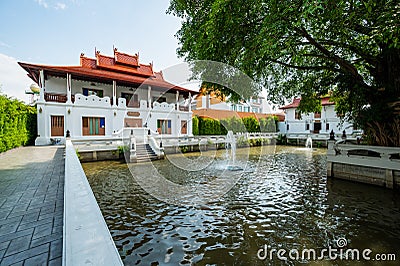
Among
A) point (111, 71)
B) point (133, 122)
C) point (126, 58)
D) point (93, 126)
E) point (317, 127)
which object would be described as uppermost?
point (126, 58)

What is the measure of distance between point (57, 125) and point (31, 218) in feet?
49.7

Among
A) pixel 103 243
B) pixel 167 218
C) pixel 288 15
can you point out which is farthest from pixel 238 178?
pixel 103 243

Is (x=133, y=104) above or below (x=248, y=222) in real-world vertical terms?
above

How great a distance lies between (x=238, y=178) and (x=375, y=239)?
495 cm

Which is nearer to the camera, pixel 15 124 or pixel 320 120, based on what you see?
pixel 15 124

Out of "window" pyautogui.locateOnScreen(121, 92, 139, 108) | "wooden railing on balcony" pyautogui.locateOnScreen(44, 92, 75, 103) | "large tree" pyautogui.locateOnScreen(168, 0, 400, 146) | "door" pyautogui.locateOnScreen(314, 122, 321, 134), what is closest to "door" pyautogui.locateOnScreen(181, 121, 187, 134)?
"window" pyautogui.locateOnScreen(121, 92, 139, 108)

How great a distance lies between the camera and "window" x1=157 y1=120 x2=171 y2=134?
21.4 metres

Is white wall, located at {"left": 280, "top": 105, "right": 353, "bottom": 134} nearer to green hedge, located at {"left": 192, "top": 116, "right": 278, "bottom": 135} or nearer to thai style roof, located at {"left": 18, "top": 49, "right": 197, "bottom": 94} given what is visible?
green hedge, located at {"left": 192, "top": 116, "right": 278, "bottom": 135}

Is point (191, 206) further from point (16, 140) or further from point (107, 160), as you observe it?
point (16, 140)

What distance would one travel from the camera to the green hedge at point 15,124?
1072 centimetres

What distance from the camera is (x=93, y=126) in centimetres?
1759

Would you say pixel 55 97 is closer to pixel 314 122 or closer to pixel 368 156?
pixel 368 156

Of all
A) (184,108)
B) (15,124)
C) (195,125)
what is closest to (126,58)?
(184,108)

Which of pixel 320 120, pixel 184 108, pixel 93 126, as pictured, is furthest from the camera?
pixel 320 120
